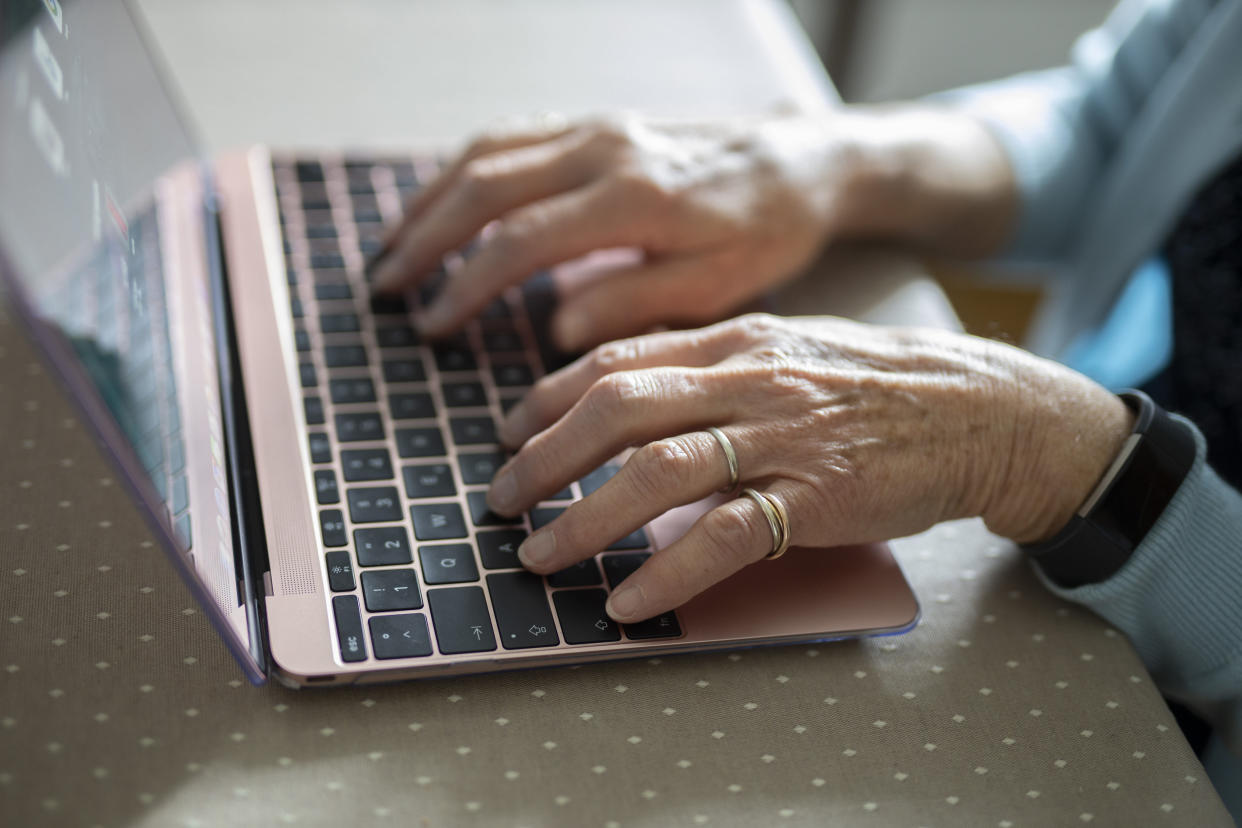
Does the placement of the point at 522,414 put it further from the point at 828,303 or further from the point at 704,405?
the point at 828,303

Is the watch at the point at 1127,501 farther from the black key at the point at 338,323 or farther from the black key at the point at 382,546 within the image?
the black key at the point at 338,323

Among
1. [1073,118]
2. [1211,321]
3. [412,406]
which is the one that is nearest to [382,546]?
[412,406]

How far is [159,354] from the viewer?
589mm

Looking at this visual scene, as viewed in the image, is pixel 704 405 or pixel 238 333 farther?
pixel 238 333

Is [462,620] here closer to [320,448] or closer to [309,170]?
[320,448]

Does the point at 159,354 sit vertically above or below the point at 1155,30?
above

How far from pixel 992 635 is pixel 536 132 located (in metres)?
0.48

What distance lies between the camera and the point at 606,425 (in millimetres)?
545

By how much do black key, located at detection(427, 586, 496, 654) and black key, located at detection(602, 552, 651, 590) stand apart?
0.07 metres

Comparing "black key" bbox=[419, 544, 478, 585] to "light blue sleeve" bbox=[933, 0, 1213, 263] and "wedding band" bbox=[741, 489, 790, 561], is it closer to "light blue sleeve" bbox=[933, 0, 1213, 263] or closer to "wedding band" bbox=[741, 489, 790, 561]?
"wedding band" bbox=[741, 489, 790, 561]

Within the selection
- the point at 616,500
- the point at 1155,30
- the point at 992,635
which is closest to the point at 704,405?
the point at 616,500

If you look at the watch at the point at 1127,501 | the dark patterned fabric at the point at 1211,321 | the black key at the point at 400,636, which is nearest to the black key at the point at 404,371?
the black key at the point at 400,636

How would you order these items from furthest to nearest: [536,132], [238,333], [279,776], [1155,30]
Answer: [1155,30] → [536,132] → [238,333] → [279,776]

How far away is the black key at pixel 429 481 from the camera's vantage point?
57 cm
